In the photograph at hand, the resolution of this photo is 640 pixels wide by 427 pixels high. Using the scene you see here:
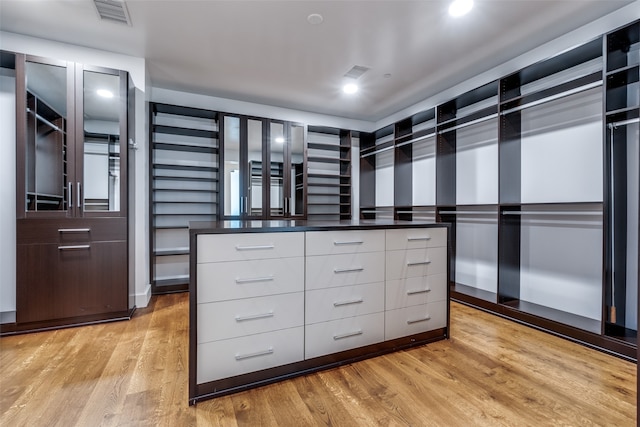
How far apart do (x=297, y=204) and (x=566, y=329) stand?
3359 mm

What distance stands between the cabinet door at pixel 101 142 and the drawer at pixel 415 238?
→ 247 cm

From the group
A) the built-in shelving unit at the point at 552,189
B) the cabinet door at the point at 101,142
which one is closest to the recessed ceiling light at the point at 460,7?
the built-in shelving unit at the point at 552,189

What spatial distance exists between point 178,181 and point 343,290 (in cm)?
315

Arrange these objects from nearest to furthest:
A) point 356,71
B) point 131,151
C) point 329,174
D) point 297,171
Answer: point 131,151, point 356,71, point 297,171, point 329,174

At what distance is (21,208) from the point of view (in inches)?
100

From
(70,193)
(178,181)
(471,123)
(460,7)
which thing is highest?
(460,7)

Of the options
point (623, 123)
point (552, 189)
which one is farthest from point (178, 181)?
point (623, 123)

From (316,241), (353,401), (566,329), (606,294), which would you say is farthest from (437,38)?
(353,401)

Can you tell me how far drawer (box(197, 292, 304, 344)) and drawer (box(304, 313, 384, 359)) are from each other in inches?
5.8

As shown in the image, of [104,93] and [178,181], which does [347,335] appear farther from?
[178,181]

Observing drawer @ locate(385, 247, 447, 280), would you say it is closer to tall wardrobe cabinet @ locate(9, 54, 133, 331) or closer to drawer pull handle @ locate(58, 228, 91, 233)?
tall wardrobe cabinet @ locate(9, 54, 133, 331)

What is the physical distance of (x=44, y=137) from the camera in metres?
2.64

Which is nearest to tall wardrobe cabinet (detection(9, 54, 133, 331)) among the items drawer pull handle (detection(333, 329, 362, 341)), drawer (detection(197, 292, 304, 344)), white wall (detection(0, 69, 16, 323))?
white wall (detection(0, 69, 16, 323))

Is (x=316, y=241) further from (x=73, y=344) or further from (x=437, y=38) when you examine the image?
(x=437, y=38)
